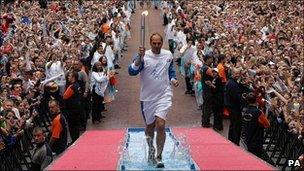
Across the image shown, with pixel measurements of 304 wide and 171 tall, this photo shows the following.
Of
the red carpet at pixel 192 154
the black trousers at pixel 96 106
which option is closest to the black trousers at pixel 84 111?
the black trousers at pixel 96 106

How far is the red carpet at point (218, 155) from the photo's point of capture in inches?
381

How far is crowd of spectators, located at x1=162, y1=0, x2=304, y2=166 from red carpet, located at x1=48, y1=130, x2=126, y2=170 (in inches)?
113

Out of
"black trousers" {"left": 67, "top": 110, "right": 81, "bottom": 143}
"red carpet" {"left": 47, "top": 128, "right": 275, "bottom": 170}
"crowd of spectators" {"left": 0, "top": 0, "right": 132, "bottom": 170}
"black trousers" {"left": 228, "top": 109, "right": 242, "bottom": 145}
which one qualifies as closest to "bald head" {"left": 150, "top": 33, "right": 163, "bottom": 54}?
"red carpet" {"left": 47, "top": 128, "right": 275, "bottom": 170}

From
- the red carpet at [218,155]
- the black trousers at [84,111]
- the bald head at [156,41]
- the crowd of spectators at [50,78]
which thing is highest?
the bald head at [156,41]

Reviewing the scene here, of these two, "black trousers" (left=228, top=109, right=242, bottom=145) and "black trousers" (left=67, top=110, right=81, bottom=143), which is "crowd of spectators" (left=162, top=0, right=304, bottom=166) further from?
"black trousers" (left=67, top=110, right=81, bottom=143)

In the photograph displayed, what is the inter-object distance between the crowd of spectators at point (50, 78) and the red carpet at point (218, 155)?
A: 2.48 meters

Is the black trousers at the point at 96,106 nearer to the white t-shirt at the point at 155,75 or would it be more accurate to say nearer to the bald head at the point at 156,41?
the white t-shirt at the point at 155,75

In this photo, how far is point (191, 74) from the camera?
67.6 ft

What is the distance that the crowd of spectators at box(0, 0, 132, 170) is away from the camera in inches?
486

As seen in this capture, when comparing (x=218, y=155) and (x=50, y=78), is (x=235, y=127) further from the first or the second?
(x=50, y=78)

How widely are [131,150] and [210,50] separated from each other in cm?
955

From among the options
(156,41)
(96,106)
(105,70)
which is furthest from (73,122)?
(156,41)

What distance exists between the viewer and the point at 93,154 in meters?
10.9

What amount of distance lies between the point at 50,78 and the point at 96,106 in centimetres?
162
